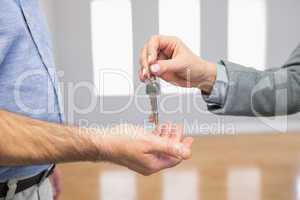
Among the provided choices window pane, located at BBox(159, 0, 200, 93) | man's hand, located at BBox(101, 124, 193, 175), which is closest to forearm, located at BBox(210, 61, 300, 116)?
man's hand, located at BBox(101, 124, 193, 175)

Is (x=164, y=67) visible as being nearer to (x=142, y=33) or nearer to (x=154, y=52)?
(x=154, y=52)

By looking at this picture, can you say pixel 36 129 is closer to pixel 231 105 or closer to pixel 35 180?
pixel 35 180

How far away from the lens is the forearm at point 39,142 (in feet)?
1.98

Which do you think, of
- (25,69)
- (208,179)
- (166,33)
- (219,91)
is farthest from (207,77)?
(166,33)

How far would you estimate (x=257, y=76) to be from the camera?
3.33ft

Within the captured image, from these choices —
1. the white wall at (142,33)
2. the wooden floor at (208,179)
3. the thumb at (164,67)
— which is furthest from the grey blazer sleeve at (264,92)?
the white wall at (142,33)

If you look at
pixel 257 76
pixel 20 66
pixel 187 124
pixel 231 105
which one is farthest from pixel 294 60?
pixel 187 124

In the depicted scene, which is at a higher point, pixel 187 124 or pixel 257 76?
pixel 257 76

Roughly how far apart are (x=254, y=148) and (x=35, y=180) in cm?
235

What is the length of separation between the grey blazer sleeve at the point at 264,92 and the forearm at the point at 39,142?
18.7 inches

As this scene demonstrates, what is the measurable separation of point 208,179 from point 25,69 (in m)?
1.73

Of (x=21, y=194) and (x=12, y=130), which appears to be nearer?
(x=12, y=130)

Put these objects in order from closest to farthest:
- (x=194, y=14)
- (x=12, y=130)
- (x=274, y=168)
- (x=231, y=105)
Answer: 1. (x=12, y=130)
2. (x=231, y=105)
3. (x=274, y=168)
4. (x=194, y=14)

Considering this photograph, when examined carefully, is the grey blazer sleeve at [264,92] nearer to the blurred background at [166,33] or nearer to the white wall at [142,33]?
the blurred background at [166,33]
